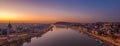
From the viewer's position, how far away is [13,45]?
921 inches

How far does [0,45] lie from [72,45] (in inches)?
384

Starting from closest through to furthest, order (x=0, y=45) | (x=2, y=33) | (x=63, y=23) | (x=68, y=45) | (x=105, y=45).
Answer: (x=0, y=45), (x=105, y=45), (x=68, y=45), (x=2, y=33), (x=63, y=23)

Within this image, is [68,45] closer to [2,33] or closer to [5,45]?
[5,45]

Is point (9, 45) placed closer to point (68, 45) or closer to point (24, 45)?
point (24, 45)

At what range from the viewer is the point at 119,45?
76.0ft

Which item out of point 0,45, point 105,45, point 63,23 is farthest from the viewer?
point 63,23

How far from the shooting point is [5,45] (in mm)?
23203

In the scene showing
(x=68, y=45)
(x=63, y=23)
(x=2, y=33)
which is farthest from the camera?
(x=63, y=23)

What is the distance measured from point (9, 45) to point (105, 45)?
1240cm

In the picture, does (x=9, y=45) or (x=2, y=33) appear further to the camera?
(x=2, y=33)

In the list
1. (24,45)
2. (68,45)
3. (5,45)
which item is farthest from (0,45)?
(68,45)

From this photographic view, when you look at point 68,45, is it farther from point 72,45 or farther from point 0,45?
point 0,45

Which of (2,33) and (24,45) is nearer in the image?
(24,45)

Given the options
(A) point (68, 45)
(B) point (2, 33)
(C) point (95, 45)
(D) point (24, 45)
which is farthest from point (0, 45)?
(B) point (2, 33)
